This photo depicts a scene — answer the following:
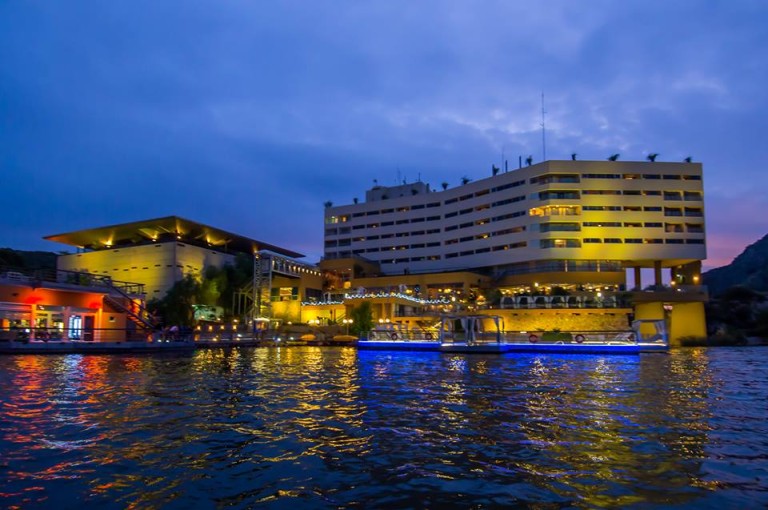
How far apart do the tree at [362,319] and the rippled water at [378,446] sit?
1970 inches

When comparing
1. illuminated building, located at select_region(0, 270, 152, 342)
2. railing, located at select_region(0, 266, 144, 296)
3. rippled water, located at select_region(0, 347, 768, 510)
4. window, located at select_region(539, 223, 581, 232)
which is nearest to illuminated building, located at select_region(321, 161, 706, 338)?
window, located at select_region(539, 223, 581, 232)

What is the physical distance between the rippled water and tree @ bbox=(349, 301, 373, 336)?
50035 mm

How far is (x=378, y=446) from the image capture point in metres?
9.59

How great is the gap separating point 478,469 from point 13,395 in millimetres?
14242

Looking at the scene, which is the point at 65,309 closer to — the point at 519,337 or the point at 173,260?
the point at 173,260

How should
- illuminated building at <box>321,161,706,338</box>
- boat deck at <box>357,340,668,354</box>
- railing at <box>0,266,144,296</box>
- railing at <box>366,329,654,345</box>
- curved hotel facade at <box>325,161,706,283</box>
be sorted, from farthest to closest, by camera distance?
curved hotel facade at <box>325,161,706,283</box>
illuminated building at <box>321,161,706,338</box>
railing at <box>366,329,654,345</box>
railing at <box>0,266,144,296</box>
boat deck at <box>357,340,668,354</box>

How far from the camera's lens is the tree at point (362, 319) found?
68.6 metres

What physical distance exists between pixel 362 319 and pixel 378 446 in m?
60.0

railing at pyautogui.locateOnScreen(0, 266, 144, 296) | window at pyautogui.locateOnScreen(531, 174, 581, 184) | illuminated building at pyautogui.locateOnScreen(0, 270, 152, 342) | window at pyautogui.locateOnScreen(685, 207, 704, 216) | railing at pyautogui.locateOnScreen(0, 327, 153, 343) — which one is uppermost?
window at pyautogui.locateOnScreen(531, 174, 581, 184)

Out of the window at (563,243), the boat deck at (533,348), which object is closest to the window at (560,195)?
the window at (563,243)

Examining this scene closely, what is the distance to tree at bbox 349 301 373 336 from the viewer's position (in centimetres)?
6862

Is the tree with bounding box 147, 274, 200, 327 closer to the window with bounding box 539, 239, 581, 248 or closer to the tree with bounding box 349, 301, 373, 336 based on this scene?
the tree with bounding box 349, 301, 373, 336

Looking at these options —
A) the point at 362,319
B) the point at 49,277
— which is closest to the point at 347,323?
the point at 362,319

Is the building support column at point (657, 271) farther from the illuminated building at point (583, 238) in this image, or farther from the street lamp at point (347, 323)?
the street lamp at point (347, 323)
